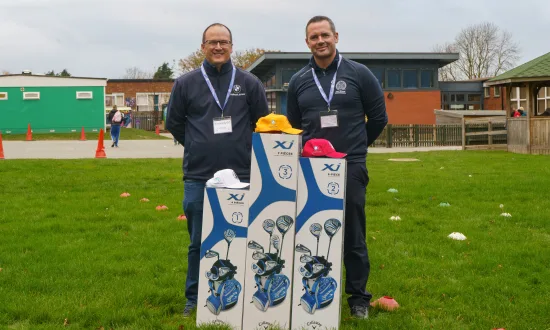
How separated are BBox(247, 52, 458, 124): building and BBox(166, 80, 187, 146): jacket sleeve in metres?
40.9

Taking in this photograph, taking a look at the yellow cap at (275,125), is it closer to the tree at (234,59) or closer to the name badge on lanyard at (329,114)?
the name badge on lanyard at (329,114)

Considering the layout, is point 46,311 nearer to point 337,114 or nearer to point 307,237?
point 307,237

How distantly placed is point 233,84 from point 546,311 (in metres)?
2.86

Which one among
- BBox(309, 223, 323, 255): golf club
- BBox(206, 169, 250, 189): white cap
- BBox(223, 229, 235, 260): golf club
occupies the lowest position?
BBox(223, 229, 235, 260): golf club

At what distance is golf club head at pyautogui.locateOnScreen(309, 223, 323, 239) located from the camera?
4.43 metres

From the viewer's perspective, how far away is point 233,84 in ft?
16.4

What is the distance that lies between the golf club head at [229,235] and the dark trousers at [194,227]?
0.46m

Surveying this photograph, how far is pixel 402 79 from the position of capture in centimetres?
4775

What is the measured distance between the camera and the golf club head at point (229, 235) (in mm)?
4547

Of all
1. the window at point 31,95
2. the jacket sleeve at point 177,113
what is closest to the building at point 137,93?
the window at point 31,95

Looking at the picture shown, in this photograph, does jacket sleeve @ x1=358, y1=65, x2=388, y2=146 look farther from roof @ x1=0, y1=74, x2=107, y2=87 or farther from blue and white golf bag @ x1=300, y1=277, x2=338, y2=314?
roof @ x1=0, y1=74, x2=107, y2=87

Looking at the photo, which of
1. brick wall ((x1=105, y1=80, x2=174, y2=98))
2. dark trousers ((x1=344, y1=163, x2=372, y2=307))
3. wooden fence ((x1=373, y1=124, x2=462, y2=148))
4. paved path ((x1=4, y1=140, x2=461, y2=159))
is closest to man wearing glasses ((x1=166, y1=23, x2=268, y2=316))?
dark trousers ((x1=344, y1=163, x2=372, y2=307))

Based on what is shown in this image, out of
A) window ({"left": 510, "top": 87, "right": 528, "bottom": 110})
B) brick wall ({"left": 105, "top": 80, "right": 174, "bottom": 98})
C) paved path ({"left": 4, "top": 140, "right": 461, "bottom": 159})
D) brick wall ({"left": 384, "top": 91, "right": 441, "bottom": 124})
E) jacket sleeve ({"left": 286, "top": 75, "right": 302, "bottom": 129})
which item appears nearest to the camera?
jacket sleeve ({"left": 286, "top": 75, "right": 302, "bottom": 129})

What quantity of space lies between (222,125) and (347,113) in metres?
0.91
